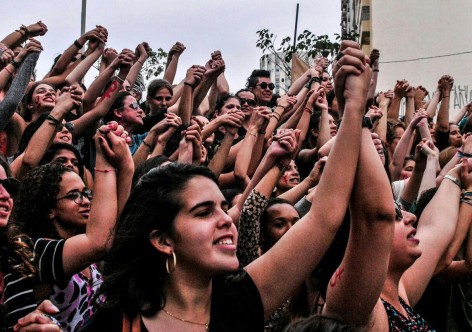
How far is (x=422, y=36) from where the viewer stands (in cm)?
2164

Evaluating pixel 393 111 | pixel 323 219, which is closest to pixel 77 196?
pixel 323 219

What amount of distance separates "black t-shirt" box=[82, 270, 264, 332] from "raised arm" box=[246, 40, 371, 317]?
4 centimetres

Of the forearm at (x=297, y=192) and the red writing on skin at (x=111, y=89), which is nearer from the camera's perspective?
the forearm at (x=297, y=192)

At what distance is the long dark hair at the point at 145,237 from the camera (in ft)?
9.32

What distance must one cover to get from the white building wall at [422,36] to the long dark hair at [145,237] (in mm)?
17060

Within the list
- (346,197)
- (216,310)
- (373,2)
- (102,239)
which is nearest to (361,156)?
(346,197)

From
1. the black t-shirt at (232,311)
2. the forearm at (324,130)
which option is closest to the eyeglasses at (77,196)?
the black t-shirt at (232,311)

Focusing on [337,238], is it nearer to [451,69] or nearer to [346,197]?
[346,197]

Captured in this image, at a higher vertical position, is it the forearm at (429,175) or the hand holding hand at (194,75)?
the hand holding hand at (194,75)

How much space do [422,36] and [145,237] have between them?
1978 cm

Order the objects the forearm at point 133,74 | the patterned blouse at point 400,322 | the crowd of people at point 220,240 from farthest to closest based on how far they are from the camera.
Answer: the forearm at point 133,74
the patterned blouse at point 400,322
the crowd of people at point 220,240

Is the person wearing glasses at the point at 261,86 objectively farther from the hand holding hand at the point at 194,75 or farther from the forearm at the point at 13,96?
the forearm at the point at 13,96

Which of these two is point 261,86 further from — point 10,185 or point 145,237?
point 145,237

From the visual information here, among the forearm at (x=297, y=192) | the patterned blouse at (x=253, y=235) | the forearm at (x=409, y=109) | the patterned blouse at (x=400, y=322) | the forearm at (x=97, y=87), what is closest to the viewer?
the patterned blouse at (x=400, y=322)
